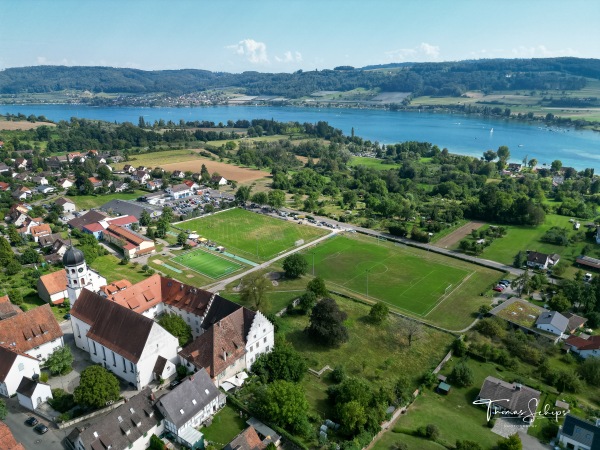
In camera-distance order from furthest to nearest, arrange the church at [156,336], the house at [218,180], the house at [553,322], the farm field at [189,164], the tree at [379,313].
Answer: the farm field at [189,164]
the house at [218,180]
the tree at [379,313]
the house at [553,322]
the church at [156,336]

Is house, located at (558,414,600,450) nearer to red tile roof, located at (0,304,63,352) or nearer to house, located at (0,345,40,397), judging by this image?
house, located at (0,345,40,397)

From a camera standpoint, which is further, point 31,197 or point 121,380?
point 31,197

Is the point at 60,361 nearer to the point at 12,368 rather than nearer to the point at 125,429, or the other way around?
the point at 12,368

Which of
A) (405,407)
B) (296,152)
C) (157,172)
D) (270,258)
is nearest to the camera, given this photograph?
(405,407)

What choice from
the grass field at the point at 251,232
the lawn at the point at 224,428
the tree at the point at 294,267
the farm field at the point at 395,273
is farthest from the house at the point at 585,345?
the grass field at the point at 251,232

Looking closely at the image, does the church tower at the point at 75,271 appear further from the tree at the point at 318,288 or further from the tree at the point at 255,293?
the tree at the point at 318,288

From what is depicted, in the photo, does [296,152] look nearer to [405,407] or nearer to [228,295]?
[228,295]

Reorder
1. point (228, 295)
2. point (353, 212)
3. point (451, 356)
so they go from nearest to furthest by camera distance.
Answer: point (451, 356) → point (228, 295) → point (353, 212)

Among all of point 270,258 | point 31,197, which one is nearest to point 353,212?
point 270,258
